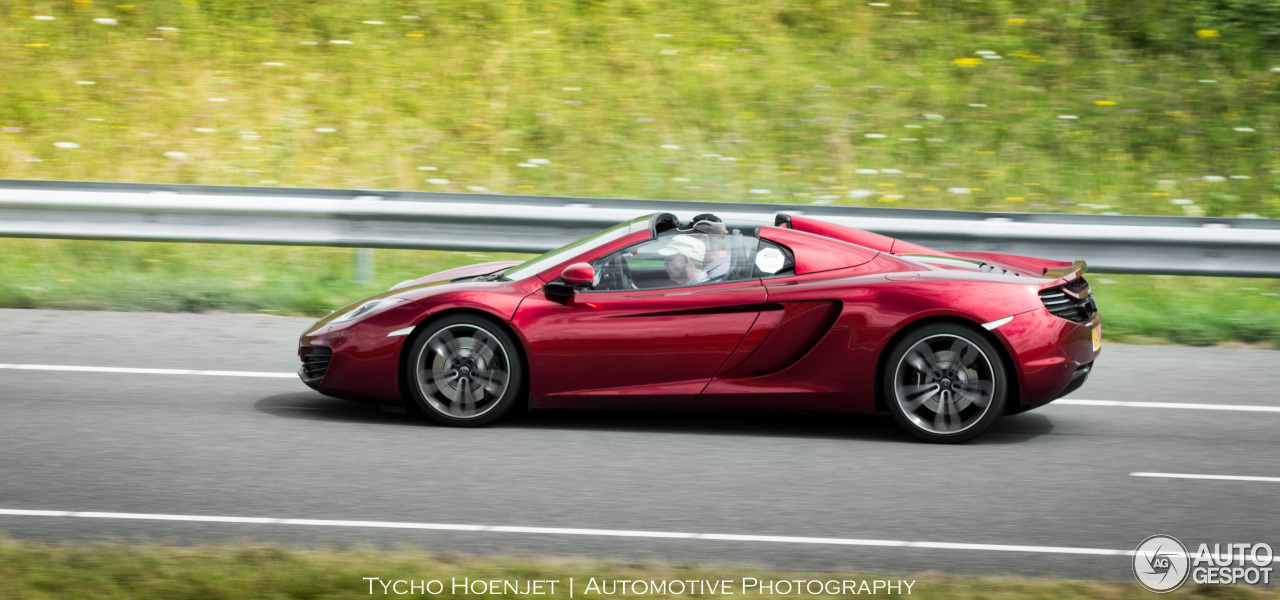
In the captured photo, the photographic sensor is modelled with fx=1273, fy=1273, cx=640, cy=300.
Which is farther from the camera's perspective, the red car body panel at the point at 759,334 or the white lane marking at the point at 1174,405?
the white lane marking at the point at 1174,405

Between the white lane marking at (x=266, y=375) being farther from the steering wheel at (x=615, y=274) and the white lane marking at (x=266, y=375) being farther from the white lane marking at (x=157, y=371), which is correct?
the steering wheel at (x=615, y=274)

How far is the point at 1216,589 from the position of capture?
14.1 feet

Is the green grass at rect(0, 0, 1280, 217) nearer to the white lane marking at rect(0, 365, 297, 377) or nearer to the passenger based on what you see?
the white lane marking at rect(0, 365, 297, 377)

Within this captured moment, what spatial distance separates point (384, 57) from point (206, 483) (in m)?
9.75

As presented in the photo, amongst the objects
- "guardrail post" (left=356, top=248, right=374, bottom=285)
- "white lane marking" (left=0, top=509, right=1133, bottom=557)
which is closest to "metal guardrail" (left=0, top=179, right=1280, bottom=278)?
"guardrail post" (left=356, top=248, right=374, bottom=285)

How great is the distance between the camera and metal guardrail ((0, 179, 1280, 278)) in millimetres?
9266

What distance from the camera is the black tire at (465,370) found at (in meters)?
6.27

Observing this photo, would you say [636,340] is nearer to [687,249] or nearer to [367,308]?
[687,249]

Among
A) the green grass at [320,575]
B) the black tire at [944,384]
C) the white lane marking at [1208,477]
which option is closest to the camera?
the green grass at [320,575]

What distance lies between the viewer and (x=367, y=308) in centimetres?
648

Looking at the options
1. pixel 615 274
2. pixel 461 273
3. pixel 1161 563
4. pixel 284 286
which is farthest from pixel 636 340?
pixel 284 286

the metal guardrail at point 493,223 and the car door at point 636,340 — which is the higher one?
the metal guardrail at point 493,223

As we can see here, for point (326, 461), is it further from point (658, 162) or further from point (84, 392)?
point (658, 162)

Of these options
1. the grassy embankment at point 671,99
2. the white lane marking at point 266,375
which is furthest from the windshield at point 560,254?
the grassy embankment at point 671,99
